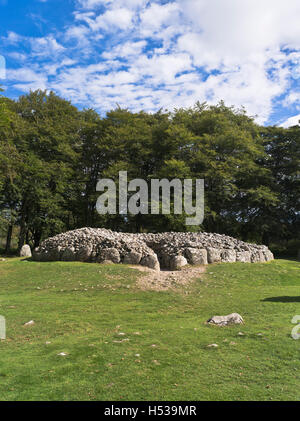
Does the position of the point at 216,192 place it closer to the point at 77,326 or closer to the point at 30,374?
the point at 77,326

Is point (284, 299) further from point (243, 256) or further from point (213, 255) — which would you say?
point (243, 256)

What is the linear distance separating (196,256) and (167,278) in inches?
143

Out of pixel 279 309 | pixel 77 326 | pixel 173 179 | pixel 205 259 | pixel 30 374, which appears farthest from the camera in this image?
pixel 173 179

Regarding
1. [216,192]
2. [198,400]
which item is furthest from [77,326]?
[216,192]

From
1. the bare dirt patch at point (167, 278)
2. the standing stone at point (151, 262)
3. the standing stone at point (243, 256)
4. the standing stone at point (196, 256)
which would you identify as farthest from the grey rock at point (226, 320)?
the standing stone at point (243, 256)

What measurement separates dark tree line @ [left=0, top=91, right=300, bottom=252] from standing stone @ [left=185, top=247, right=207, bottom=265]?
390 inches

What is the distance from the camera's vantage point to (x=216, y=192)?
30234 mm

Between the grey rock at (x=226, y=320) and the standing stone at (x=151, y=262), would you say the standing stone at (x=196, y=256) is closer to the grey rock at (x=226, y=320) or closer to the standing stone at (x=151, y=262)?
the standing stone at (x=151, y=262)

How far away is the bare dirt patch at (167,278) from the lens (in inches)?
465

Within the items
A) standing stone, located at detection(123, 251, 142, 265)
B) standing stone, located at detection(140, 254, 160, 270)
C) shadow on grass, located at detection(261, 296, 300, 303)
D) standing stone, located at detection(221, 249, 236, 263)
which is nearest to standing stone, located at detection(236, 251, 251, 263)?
standing stone, located at detection(221, 249, 236, 263)

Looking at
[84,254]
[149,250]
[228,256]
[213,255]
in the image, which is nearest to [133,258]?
[149,250]

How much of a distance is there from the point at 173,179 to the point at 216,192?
491 cm

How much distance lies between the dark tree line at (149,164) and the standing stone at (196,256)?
390 inches

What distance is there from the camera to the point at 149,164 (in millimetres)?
33625
